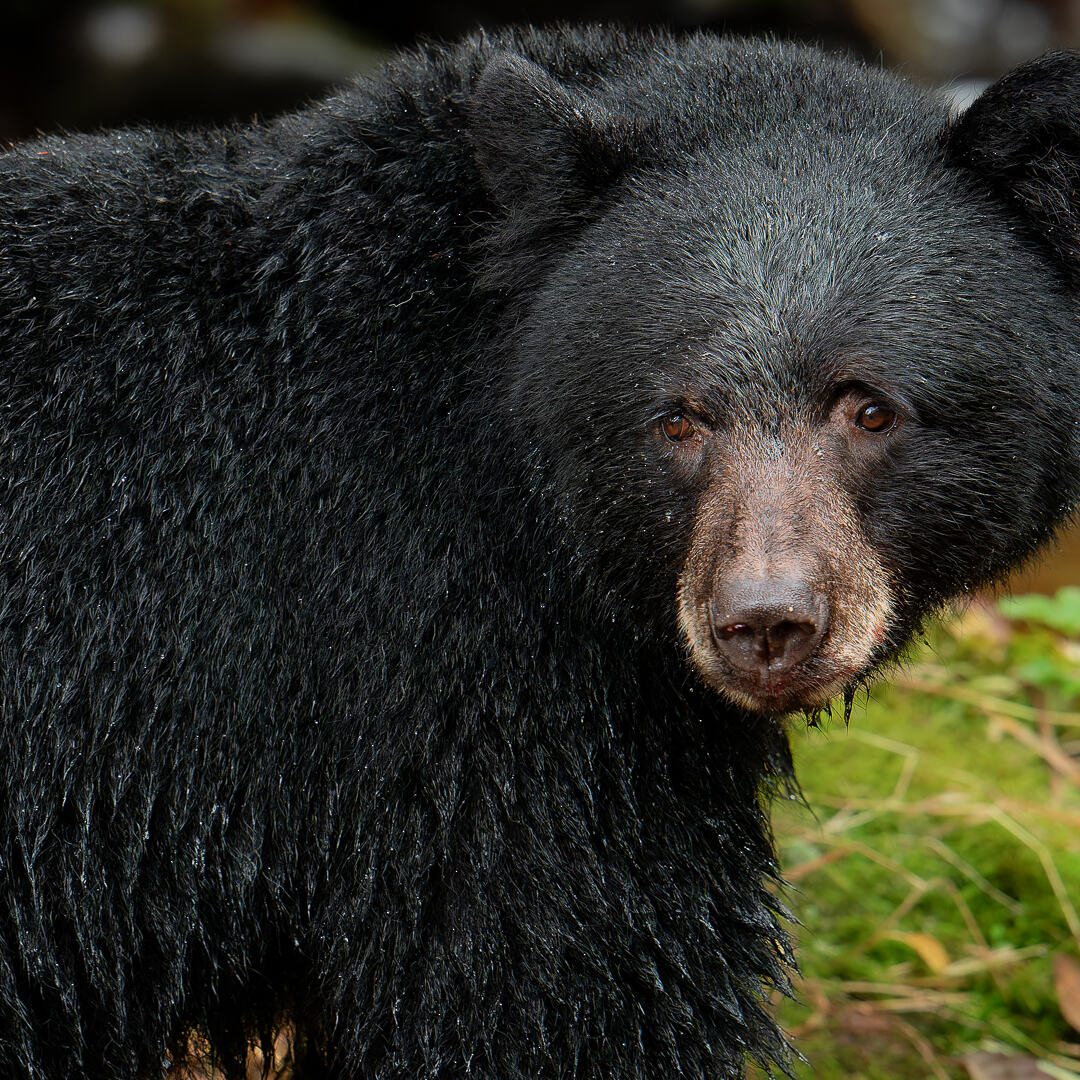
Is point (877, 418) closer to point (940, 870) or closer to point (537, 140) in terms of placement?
point (537, 140)

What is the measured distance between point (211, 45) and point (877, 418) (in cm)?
839

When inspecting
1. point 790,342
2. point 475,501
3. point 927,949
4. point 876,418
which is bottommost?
point 927,949

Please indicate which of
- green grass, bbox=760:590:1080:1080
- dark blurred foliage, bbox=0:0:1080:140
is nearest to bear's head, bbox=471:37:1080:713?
green grass, bbox=760:590:1080:1080

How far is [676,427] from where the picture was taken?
2891 millimetres

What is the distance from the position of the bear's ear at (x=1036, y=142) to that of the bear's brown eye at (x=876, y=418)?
56 cm

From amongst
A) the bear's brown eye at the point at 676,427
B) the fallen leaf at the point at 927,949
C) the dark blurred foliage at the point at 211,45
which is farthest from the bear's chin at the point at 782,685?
the dark blurred foliage at the point at 211,45

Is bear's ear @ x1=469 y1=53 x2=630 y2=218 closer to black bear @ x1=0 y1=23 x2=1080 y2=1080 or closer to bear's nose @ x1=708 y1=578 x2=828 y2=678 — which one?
black bear @ x1=0 y1=23 x2=1080 y2=1080

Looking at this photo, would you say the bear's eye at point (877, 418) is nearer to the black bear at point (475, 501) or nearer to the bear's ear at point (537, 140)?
the black bear at point (475, 501)

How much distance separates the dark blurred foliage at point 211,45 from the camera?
9719 mm

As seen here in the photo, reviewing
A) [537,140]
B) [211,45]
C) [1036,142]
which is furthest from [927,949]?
[211,45]

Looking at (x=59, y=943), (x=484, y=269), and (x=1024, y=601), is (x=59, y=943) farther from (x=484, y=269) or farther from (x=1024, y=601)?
(x=1024, y=601)

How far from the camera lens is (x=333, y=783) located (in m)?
2.98

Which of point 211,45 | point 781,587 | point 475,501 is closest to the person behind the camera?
point 781,587

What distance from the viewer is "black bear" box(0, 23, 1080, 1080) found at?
2852 millimetres
